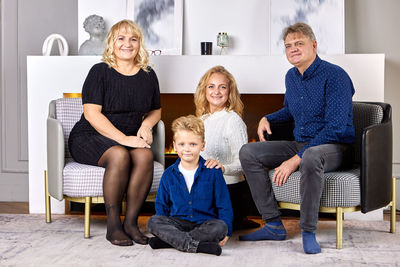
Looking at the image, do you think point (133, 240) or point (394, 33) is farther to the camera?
point (394, 33)

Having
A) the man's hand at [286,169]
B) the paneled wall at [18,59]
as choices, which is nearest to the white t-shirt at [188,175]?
the man's hand at [286,169]

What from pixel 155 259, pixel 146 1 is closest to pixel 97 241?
pixel 155 259

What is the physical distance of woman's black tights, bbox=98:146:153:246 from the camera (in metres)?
2.82

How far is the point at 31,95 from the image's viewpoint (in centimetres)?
374

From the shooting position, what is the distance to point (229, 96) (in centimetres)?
317

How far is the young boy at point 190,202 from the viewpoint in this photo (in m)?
2.62

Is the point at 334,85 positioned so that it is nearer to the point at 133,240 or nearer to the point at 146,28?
the point at 133,240

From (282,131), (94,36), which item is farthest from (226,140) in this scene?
(94,36)

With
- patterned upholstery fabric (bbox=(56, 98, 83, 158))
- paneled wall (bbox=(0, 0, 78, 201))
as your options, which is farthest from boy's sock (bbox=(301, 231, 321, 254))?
paneled wall (bbox=(0, 0, 78, 201))

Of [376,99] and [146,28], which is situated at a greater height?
[146,28]

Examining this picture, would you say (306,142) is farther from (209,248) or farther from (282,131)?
(209,248)

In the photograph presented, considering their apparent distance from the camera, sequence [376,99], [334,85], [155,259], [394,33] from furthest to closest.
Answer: [394,33] → [376,99] → [334,85] → [155,259]

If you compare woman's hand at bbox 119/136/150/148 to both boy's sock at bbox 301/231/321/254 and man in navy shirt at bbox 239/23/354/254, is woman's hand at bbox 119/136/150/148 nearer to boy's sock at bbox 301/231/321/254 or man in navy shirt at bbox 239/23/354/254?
man in navy shirt at bbox 239/23/354/254

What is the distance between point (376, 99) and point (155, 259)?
6.05ft
